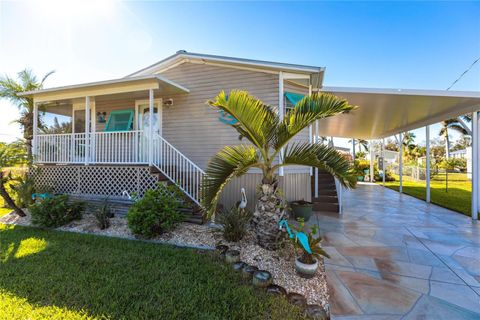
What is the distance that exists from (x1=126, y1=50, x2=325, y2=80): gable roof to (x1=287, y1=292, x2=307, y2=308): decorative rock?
5.37 m

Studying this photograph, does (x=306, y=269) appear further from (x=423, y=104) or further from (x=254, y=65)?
(x=423, y=104)

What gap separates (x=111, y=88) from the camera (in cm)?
686

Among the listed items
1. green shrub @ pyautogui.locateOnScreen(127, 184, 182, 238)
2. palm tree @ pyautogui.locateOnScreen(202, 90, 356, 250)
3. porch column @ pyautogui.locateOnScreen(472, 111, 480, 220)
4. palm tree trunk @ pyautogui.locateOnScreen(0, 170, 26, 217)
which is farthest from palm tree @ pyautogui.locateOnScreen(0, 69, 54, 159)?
porch column @ pyautogui.locateOnScreen(472, 111, 480, 220)

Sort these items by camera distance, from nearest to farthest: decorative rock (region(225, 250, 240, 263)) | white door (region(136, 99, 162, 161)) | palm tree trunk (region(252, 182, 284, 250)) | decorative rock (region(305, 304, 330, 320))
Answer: decorative rock (region(305, 304, 330, 320)) < decorative rock (region(225, 250, 240, 263)) < palm tree trunk (region(252, 182, 284, 250)) < white door (region(136, 99, 162, 161))

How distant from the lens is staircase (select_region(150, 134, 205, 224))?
19.2ft

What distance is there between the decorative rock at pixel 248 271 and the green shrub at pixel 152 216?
222 cm

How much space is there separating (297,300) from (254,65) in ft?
19.3

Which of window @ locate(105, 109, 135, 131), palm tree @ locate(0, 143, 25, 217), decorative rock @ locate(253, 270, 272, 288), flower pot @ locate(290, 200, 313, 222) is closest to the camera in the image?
decorative rock @ locate(253, 270, 272, 288)

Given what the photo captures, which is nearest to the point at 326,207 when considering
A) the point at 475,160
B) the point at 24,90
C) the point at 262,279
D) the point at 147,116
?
the point at 475,160

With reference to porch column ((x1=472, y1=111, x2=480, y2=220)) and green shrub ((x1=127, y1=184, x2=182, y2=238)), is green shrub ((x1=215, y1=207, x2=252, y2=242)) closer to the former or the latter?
green shrub ((x1=127, y1=184, x2=182, y2=238))

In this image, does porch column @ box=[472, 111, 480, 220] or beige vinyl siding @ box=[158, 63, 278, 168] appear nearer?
porch column @ box=[472, 111, 480, 220]

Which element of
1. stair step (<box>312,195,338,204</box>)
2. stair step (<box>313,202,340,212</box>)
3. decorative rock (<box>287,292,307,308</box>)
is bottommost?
decorative rock (<box>287,292,307,308</box>)

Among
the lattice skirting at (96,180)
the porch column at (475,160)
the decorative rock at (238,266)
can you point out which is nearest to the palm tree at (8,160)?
the lattice skirting at (96,180)

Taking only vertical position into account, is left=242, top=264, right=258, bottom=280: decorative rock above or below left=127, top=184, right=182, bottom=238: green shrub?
below
